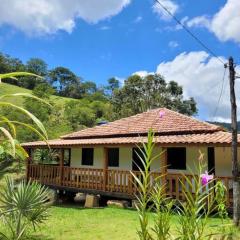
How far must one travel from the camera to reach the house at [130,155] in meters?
14.2

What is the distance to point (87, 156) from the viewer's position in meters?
20.4

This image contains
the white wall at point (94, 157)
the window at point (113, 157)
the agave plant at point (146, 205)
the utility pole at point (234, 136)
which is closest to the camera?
the agave plant at point (146, 205)

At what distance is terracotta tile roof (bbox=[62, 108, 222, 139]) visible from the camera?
1661 cm

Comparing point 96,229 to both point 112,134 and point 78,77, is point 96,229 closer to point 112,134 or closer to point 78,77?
point 112,134

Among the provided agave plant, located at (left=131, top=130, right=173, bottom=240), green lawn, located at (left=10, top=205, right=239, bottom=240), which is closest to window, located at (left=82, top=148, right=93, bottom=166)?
green lawn, located at (left=10, top=205, right=239, bottom=240)

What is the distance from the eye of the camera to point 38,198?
923 cm

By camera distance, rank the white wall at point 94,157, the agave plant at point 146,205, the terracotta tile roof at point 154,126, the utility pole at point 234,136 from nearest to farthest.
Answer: the agave plant at point 146,205 < the utility pole at point 234,136 < the terracotta tile roof at point 154,126 < the white wall at point 94,157

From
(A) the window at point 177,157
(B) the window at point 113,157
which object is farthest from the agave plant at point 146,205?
(B) the window at point 113,157

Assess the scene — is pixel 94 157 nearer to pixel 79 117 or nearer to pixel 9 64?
pixel 79 117

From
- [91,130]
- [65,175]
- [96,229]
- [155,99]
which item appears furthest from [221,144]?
[155,99]

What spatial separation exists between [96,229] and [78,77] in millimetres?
103496

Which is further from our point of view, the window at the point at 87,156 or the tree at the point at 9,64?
the tree at the point at 9,64

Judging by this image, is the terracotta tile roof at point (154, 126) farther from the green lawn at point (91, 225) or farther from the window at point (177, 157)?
the green lawn at point (91, 225)

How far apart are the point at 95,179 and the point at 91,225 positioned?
5.22 metres
